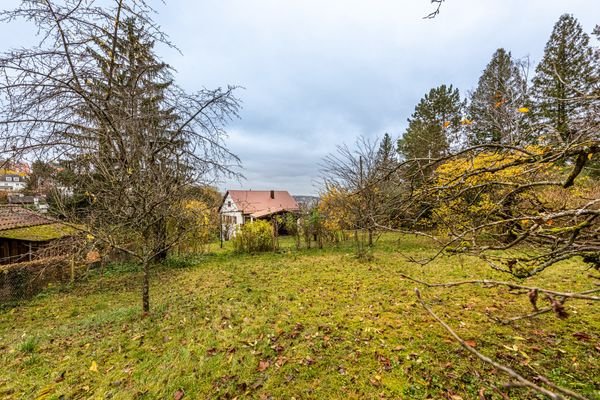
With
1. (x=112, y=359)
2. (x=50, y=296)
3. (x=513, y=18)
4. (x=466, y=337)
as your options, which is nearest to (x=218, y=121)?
(x=112, y=359)

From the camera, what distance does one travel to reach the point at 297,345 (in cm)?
321

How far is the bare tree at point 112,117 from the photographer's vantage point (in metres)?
3.43

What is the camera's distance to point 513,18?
3.29 metres

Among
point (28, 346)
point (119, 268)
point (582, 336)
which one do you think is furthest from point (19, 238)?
point (582, 336)

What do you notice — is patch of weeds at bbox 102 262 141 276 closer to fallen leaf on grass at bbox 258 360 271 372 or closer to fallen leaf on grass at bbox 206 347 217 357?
fallen leaf on grass at bbox 206 347 217 357

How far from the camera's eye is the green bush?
34.0ft

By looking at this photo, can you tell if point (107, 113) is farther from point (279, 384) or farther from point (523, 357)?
point (523, 357)

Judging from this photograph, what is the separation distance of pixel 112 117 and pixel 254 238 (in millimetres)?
7107

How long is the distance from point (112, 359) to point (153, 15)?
491 cm

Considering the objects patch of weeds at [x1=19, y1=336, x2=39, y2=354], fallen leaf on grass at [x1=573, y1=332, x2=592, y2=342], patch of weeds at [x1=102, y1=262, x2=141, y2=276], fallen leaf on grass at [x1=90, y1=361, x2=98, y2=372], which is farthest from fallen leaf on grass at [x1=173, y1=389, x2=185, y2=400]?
patch of weeds at [x1=102, y1=262, x2=141, y2=276]

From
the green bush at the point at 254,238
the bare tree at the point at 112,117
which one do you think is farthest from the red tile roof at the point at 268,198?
the bare tree at the point at 112,117

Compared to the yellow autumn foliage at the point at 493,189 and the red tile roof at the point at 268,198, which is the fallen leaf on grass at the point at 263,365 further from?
the red tile roof at the point at 268,198

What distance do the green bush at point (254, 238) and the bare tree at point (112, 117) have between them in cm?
533

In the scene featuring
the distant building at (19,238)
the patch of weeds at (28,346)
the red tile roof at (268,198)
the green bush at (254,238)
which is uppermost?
the red tile roof at (268,198)
